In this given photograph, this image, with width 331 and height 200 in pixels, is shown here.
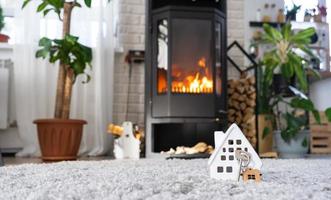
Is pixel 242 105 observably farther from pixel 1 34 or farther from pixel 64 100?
pixel 1 34

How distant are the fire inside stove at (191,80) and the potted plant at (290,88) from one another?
578 millimetres

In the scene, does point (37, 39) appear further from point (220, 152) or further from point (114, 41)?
point (220, 152)

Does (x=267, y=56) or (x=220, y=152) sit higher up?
(x=267, y=56)

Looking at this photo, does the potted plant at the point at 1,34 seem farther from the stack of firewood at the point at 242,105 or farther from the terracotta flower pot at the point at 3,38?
the stack of firewood at the point at 242,105

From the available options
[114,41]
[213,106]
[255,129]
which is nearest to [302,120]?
[255,129]

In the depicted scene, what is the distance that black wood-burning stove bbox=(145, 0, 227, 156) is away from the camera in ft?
6.72

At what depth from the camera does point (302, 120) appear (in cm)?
248

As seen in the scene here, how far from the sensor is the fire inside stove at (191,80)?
207 cm

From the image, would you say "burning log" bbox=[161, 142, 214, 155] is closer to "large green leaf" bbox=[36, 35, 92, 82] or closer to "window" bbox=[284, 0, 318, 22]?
"large green leaf" bbox=[36, 35, 92, 82]

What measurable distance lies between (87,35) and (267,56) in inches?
44.3

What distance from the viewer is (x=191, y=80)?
2.10m

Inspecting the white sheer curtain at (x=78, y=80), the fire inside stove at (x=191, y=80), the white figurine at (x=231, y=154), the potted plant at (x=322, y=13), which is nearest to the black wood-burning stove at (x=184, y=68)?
the fire inside stove at (x=191, y=80)

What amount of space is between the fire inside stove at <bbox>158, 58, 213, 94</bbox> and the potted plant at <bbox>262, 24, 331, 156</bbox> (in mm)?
578

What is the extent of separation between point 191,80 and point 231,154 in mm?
1242
